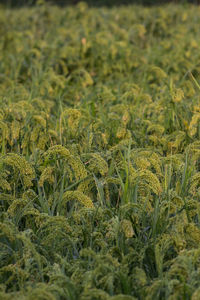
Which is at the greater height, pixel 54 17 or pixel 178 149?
pixel 54 17

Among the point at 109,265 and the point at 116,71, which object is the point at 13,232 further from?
the point at 116,71

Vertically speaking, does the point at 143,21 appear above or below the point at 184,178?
above

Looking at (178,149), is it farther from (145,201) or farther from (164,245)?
(164,245)

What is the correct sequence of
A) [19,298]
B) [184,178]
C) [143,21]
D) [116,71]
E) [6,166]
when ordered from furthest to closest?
[143,21], [116,71], [6,166], [184,178], [19,298]

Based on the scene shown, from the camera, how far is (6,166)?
8.75 ft

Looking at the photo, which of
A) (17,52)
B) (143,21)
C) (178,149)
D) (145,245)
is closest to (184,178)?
(145,245)

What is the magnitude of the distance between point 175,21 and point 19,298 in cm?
655

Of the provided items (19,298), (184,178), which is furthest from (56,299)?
(184,178)

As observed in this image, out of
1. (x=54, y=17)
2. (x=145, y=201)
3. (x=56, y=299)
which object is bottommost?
(x=56, y=299)

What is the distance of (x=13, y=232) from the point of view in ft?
6.50

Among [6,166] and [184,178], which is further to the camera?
[6,166]

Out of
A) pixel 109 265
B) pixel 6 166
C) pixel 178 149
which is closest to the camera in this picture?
pixel 109 265

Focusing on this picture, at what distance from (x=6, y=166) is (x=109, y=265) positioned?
3.32ft

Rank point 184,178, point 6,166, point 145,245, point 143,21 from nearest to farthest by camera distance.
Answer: point 145,245, point 184,178, point 6,166, point 143,21
